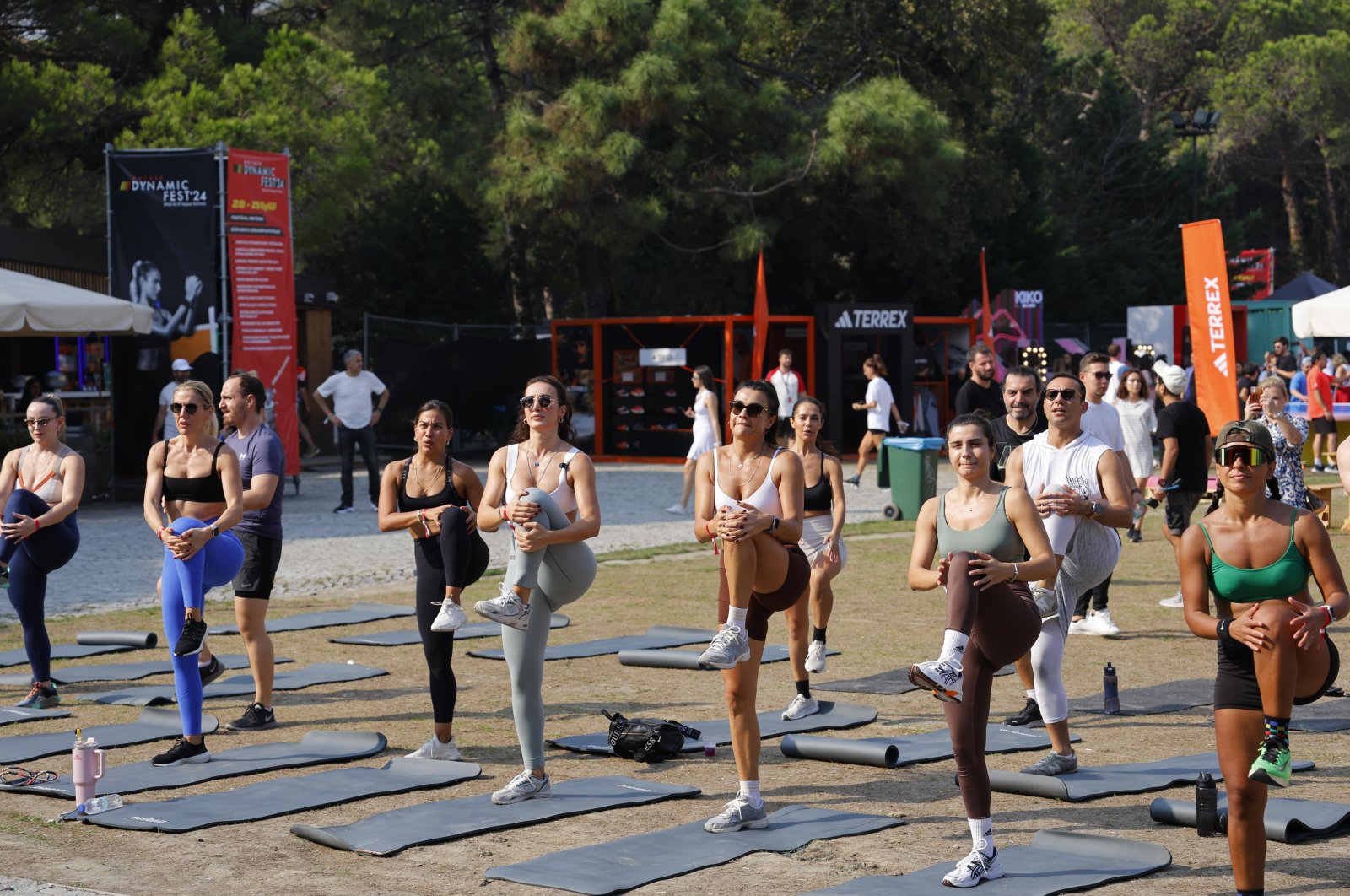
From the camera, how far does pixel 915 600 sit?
1286cm

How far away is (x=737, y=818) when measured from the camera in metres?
6.32

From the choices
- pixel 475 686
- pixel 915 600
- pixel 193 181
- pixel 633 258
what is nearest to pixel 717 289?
pixel 633 258

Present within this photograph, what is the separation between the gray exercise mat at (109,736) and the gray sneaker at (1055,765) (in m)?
3.83

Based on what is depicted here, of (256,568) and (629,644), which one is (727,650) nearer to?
(256,568)

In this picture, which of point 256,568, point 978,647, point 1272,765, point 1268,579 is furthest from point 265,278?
point 1272,765

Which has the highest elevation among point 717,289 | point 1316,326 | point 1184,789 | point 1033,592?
point 717,289

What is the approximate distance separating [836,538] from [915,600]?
4241mm

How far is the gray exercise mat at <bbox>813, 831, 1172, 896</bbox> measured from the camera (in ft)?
18.0

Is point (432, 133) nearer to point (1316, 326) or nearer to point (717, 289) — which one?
point (717, 289)

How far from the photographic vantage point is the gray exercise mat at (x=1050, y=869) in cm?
549

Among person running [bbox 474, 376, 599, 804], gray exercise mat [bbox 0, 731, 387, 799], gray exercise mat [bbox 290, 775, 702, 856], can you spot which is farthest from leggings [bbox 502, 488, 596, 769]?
gray exercise mat [bbox 0, 731, 387, 799]

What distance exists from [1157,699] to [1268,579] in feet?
13.7

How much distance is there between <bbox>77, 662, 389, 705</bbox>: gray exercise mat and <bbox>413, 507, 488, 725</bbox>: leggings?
6.55 ft

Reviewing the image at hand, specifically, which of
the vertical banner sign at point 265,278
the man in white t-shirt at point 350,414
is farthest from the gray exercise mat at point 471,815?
the vertical banner sign at point 265,278
